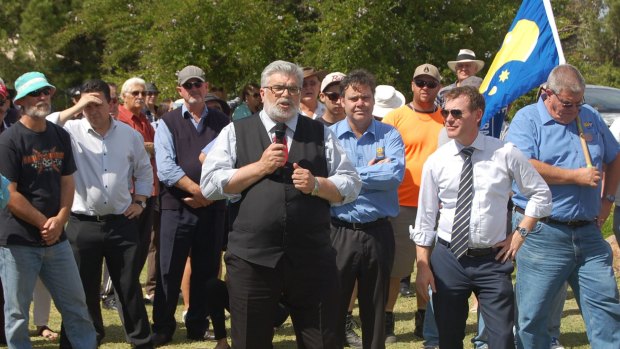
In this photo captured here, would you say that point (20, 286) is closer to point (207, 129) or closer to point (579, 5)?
point (207, 129)

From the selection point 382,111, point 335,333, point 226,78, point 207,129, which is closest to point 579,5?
point 226,78

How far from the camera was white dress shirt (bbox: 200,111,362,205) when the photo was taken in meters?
5.77

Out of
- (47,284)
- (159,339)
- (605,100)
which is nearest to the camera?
(47,284)

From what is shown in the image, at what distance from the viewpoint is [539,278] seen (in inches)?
263

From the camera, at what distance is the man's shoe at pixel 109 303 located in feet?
33.7

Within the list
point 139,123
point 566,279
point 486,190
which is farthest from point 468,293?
point 139,123

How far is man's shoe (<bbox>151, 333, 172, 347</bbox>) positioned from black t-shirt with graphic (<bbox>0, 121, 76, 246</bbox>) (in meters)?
1.63

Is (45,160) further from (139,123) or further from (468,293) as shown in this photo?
(468,293)

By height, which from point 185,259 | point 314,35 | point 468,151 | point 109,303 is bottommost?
point 109,303

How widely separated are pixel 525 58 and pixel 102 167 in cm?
356

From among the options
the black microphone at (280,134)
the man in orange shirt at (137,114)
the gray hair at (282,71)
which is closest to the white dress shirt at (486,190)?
the gray hair at (282,71)

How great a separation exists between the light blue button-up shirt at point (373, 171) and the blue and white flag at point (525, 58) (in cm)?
91

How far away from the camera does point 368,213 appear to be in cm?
743

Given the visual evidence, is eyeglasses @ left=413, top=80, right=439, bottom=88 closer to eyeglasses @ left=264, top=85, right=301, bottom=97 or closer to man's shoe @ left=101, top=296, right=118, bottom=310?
eyeglasses @ left=264, top=85, right=301, bottom=97
